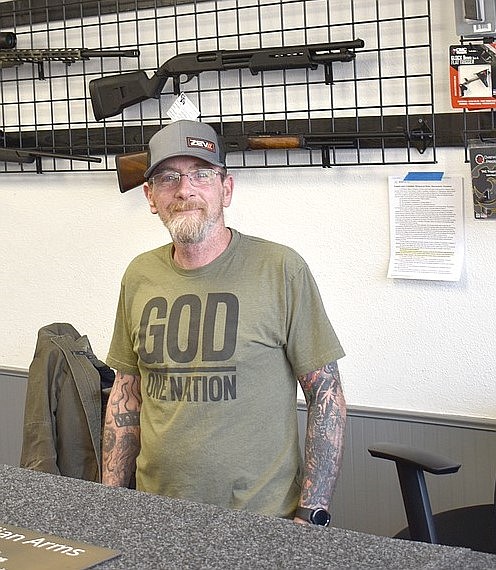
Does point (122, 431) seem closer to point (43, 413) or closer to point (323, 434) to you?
point (43, 413)

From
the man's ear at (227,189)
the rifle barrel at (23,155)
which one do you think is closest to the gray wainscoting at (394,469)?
the man's ear at (227,189)

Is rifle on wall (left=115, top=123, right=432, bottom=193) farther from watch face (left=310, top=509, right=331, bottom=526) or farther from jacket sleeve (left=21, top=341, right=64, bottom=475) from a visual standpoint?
watch face (left=310, top=509, right=331, bottom=526)

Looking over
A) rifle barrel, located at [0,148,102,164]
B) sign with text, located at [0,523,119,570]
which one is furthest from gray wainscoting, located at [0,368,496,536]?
sign with text, located at [0,523,119,570]

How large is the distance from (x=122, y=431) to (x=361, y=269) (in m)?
0.78

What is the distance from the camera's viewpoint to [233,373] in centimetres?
211

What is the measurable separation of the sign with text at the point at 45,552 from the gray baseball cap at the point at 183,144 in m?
1.06

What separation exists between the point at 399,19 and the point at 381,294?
0.70 meters

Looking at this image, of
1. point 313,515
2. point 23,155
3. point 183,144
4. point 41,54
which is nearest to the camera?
point 313,515

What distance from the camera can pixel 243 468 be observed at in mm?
2090

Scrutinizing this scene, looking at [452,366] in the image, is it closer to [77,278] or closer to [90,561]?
[77,278]

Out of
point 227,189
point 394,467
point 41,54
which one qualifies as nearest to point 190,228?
point 227,189

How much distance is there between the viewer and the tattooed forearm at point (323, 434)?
6.88ft

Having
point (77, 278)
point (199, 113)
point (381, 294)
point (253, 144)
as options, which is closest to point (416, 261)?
point (381, 294)

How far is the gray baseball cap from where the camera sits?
85.5 inches
